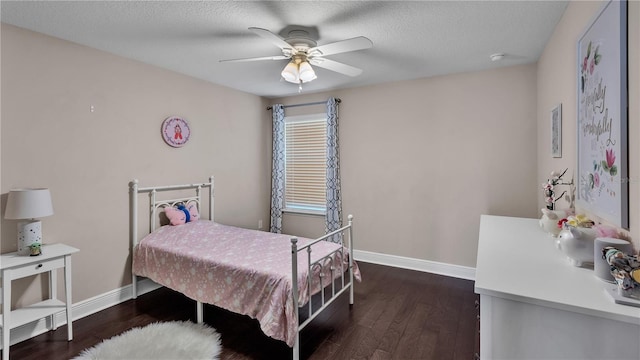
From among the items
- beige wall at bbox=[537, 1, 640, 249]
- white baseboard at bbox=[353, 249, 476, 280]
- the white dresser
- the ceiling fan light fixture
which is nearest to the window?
white baseboard at bbox=[353, 249, 476, 280]

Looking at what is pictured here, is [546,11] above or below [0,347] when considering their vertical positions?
above

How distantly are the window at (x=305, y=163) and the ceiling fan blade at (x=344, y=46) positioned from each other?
2.19 m

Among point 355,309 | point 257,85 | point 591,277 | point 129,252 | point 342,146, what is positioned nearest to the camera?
point 591,277

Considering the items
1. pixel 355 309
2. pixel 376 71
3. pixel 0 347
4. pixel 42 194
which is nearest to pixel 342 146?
pixel 376 71

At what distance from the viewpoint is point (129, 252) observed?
3.12 meters

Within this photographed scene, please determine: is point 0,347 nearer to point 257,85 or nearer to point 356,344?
point 356,344

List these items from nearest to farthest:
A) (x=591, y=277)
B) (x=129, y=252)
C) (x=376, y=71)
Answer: (x=591, y=277)
(x=129, y=252)
(x=376, y=71)

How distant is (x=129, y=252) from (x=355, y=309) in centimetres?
243

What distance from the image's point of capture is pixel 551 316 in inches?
38.6

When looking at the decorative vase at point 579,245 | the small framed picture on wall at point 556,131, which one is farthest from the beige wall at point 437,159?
the decorative vase at point 579,245

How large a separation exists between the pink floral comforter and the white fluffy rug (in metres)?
0.27

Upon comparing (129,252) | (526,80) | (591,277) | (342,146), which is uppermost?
(526,80)

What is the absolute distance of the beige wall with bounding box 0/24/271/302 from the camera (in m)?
2.36

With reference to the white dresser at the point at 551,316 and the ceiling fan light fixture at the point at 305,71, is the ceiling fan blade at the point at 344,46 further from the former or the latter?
the white dresser at the point at 551,316
